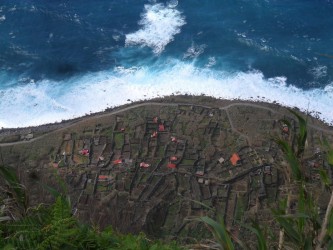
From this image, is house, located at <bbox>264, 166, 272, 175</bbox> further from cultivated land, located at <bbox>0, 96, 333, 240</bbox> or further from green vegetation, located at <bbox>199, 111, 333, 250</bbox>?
green vegetation, located at <bbox>199, 111, 333, 250</bbox>

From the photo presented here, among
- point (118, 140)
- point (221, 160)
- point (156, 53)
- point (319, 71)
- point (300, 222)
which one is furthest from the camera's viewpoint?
point (156, 53)

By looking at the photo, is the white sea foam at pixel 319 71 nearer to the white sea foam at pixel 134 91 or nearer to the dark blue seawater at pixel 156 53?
the dark blue seawater at pixel 156 53

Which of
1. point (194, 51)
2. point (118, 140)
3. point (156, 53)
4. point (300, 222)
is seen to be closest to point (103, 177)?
point (118, 140)

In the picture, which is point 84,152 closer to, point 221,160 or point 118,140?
point 118,140

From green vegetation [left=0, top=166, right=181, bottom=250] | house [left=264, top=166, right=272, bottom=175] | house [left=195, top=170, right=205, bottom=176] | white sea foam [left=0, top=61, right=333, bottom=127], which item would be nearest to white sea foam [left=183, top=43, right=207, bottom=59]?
white sea foam [left=0, top=61, right=333, bottom=127]

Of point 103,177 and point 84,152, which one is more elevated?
point 84,152

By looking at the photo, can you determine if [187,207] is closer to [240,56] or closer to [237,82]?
[237,82]

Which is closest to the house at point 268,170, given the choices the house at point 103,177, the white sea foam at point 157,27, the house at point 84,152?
the house at point 103,177

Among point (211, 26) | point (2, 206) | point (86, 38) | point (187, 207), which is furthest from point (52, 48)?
point (2, 206)
